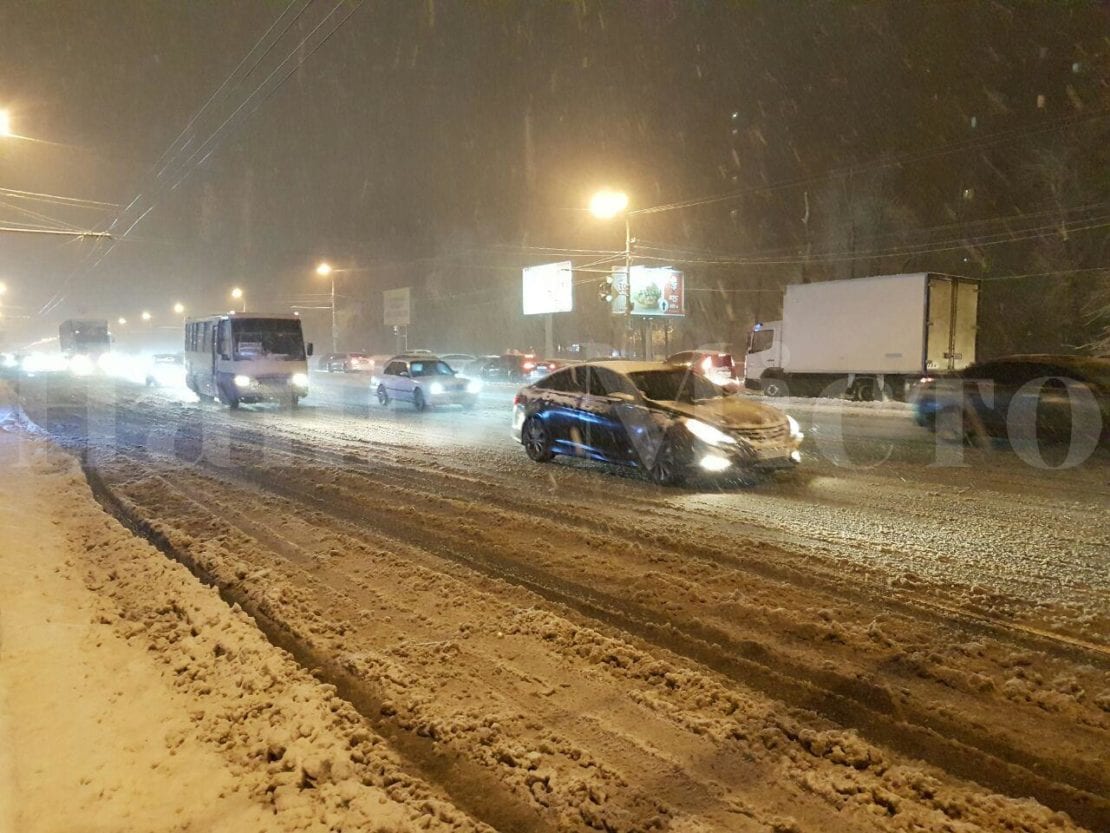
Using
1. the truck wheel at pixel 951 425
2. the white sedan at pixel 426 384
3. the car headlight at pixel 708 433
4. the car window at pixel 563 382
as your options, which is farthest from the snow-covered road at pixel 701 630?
the white sedan at pixel 426 384

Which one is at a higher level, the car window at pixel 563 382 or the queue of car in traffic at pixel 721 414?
the car window at pixel 563 382

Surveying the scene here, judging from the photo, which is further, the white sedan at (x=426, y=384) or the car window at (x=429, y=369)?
the car window at (x=429, y=369)

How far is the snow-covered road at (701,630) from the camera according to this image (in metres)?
3.40

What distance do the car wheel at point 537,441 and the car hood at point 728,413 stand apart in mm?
2262

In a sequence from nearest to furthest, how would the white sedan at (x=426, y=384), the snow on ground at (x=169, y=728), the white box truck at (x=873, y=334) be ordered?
the snow on ground at (x=169, y=728) < the white sedan at (x=426, y=384) < the white box truck at (x=873, y=334)

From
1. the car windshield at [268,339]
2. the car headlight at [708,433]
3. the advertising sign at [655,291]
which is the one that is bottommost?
the car headlight at [708,433]

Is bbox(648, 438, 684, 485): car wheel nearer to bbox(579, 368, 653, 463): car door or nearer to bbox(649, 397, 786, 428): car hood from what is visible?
bbox(579, 368, 653, 463): car door

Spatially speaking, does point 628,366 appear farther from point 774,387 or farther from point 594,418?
point 774,387

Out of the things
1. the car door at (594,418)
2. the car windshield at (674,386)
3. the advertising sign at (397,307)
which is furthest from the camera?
the advertising sign at (397,307)

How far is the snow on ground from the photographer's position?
315 centimetres

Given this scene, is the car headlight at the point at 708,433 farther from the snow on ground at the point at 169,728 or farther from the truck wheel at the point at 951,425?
the truck wheel at the point at 951,425

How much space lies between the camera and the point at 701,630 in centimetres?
510

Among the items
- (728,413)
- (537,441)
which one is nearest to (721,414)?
(728,413)

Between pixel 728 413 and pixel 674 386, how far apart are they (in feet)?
3.32
